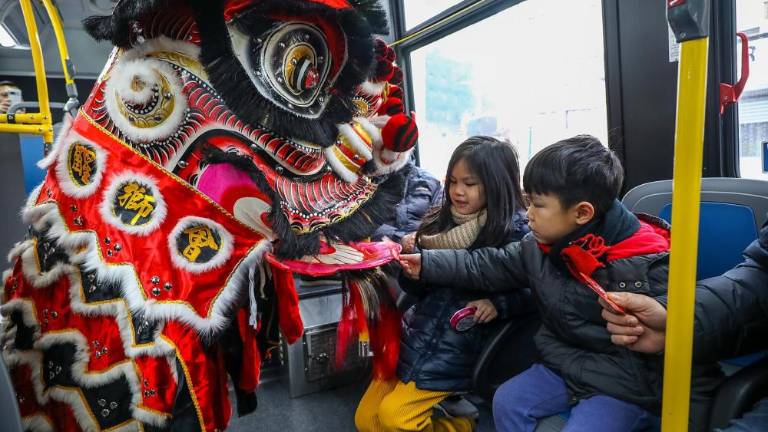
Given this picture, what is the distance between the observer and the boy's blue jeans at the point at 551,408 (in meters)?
0.89

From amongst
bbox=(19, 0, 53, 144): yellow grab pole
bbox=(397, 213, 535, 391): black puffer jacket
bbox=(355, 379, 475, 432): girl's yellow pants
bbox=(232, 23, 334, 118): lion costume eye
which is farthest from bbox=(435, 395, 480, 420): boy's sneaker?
bbox=(19, 0, 53, 144): yellow grab pole

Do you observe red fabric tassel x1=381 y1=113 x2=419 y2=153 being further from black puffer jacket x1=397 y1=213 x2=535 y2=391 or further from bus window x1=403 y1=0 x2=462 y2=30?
bus window x1=403 y1=0 x2=462 y2=30

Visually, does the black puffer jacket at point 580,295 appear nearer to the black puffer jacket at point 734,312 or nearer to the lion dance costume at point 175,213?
the black puffer jacket at point 734,312

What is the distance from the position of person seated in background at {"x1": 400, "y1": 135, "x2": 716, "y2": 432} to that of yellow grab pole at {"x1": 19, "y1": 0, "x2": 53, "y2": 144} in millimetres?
1274

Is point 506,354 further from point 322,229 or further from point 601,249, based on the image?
point 322,229

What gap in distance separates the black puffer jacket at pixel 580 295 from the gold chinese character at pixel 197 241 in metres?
0.55

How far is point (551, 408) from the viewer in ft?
3.33

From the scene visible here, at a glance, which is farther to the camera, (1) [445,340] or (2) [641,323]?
(1) [445,340]

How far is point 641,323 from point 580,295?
0.18m

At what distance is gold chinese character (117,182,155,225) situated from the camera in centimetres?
75

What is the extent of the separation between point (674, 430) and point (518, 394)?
51 cm

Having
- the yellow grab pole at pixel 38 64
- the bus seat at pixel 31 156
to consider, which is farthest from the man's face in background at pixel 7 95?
the yellow grab pole at pixel 38 64

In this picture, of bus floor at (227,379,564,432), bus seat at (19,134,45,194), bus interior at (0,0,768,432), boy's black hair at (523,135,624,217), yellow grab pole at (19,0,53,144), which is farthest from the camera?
bus seat at (19,134,45,194)

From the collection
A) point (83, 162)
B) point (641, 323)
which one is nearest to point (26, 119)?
point (83, 162)
